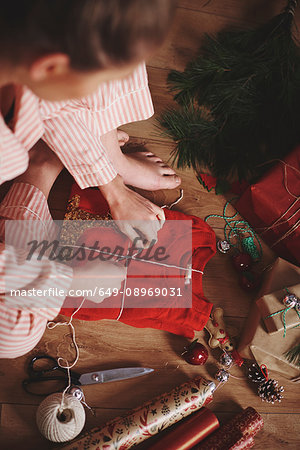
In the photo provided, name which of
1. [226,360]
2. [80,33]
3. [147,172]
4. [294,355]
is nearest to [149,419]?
[226,360]

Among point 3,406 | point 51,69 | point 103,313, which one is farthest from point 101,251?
point 51,69

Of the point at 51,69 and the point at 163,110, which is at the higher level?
the point at 51,69

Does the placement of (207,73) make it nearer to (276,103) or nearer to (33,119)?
(276,103)

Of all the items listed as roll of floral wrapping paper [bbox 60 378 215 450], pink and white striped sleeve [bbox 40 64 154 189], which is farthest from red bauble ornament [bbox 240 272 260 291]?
pink and white striped sleeve [bbox 40 64 154 189]

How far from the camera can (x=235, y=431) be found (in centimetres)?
81

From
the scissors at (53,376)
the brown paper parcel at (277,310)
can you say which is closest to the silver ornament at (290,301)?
the brown paper parcel at (277,310)

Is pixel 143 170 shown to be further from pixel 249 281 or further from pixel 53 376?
pixel 53 376

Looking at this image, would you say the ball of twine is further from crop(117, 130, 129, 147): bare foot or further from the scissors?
crop(117, 130, 129, 147): bare foot

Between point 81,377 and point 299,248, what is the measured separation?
22.7 inches

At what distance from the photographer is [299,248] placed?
88 cm

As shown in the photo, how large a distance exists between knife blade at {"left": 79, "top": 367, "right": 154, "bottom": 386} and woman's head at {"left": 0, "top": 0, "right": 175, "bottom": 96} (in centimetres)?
66

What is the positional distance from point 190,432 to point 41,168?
653 millimetres

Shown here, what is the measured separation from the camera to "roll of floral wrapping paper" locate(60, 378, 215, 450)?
0.74 metres

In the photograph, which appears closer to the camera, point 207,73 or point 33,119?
point 33,119
